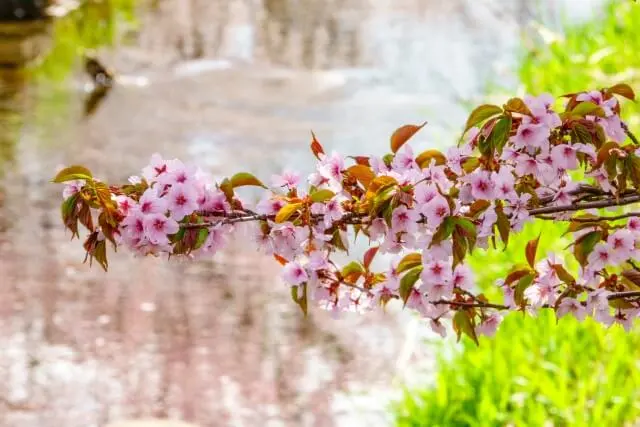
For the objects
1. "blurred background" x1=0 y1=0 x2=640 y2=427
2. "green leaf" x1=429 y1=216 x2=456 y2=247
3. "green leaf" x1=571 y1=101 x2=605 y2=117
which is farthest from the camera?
"blurred background" x1=0 y1=0 x2=640 y2=427

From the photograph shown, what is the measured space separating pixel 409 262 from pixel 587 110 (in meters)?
0.46

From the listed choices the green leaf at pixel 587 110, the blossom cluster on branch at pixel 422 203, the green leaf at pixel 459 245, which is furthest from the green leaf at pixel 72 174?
the green leaf at pixel 587 110

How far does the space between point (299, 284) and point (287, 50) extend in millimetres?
10827

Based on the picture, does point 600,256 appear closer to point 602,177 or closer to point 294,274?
point 602,177

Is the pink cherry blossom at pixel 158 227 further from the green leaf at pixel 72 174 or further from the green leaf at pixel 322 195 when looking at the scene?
the green leaf at pixel 322 195

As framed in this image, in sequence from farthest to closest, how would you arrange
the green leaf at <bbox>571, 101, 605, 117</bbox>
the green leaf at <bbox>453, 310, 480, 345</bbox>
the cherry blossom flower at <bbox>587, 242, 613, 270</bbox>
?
the green leaf at <bbox>453, 310, 480, 345</bbox>
the cherry blossom flower at <bbox>587, 242, 613, 270</bbox>
the green leaf at <bbox>571, 101, 605, 117</bbox>

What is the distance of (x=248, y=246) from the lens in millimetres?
7098

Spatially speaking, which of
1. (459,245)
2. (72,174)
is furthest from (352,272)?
(72,174)

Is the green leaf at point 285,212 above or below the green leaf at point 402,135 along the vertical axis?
below

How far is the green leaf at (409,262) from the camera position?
7.37 feet

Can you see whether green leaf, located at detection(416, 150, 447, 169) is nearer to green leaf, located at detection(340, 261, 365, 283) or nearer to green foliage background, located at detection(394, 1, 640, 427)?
green leaf, located at detection(340, 261, 365, 283)

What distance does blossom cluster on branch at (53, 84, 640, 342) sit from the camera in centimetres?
204

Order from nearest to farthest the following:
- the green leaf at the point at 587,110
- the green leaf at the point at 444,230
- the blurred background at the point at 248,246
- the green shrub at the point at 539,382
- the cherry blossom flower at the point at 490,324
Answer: the green leaf at the point at 444,230, the green leaf at the point at 587,110, the cherry blossom flower at the point at 490,324, the green shrub at the point at 539,382, the blurred background at the point at 248,246

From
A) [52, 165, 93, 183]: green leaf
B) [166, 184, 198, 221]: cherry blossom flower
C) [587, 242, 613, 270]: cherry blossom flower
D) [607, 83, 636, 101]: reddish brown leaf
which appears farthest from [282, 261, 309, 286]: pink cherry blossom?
[607, 83, 636, 101]: reddish brown leaf
